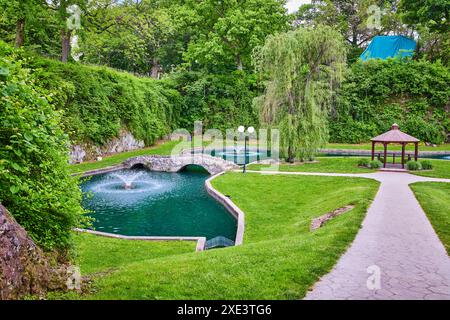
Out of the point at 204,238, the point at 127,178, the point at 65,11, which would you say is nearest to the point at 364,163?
the point at 127,178

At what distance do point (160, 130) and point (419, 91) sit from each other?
95.9 feet

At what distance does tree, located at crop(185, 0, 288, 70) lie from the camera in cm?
4172

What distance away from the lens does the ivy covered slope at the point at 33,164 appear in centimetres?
491

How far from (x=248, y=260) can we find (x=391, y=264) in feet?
9.08

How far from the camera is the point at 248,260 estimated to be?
740 centimetres

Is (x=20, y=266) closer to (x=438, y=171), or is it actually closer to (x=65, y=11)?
(x=438, y=171)

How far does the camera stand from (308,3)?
178 feet

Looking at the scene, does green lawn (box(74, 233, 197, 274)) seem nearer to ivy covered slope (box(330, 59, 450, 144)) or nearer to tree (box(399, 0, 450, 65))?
ivy covered slope (box(330, 59, 450, 144))

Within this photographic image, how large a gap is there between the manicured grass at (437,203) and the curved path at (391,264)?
0.71 ft

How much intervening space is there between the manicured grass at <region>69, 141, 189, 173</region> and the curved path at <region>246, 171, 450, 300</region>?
14.5 m

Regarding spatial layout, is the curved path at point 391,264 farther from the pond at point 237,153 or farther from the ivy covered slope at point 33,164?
the pond at point 237,153

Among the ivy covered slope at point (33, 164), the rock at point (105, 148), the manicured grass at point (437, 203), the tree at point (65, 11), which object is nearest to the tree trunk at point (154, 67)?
the rock at point (105, 148)
